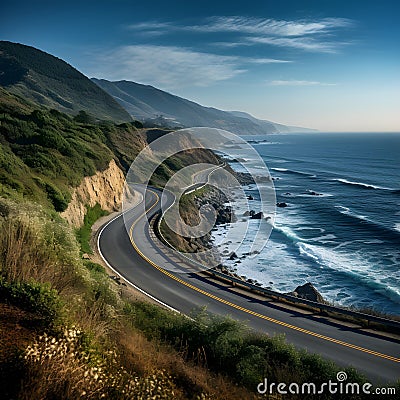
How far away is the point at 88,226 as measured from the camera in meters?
30.6

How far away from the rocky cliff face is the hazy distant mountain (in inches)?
3567

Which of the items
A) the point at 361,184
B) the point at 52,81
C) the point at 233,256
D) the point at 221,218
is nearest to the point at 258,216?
the point at 221,218

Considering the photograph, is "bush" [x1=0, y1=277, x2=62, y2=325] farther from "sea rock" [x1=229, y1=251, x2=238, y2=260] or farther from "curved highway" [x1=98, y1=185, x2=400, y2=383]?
"sea rock" [x1=229, y1=251, x2=238, y2=260]

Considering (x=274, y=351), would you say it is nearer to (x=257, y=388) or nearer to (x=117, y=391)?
(x=257, y=388)

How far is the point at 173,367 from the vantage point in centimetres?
736

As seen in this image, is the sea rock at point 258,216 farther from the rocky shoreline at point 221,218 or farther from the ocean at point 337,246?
the ocean at point 337,246

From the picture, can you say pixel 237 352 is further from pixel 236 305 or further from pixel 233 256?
pixel 233 256

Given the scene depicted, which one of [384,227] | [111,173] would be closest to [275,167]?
[384,227]

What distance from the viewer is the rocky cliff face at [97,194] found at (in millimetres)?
28638

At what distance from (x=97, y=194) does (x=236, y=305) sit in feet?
68.9

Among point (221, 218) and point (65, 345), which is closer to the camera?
point (65, 345)

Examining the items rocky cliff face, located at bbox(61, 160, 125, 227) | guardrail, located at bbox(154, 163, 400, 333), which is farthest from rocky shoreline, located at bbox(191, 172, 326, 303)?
rocky cliff face, located at bbox(61, 160, 125, 227)

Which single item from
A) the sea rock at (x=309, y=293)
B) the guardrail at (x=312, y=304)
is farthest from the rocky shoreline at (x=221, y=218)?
the guardrail at (x=312, y=304)

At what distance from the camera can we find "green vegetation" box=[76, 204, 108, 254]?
25.2 metres
